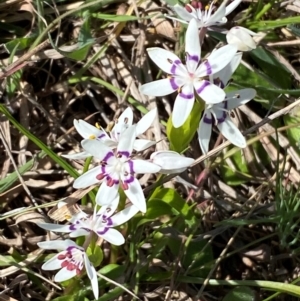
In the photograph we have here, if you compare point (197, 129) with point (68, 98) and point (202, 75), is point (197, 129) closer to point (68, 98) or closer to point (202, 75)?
point (202, 75)

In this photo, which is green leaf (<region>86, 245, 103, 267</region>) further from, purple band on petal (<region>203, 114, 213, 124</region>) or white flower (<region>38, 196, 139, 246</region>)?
purple band on petal (<region>203, 114, 213, 124</region>)

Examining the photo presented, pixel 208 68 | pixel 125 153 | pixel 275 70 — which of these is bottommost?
pixel 275 70

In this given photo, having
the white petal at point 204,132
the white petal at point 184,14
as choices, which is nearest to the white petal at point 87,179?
the white petal at point 204,132

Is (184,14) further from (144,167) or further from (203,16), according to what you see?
(144,167)

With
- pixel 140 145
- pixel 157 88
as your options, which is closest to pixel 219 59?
pixel 157 88

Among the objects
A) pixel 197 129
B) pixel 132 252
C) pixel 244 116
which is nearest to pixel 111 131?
pixel 197 129

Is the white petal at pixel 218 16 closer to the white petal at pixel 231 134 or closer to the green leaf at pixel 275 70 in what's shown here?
the white petal at pixel 231 134
